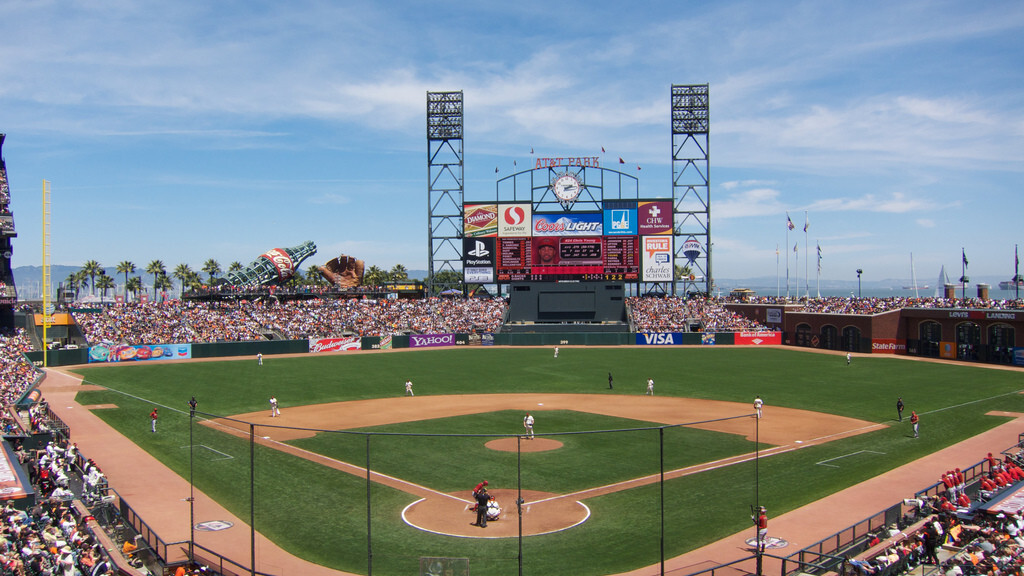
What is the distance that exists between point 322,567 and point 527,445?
12.7m

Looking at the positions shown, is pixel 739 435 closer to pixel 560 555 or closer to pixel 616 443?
pixel 616 443

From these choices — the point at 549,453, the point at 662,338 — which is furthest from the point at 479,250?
the point at 549,453

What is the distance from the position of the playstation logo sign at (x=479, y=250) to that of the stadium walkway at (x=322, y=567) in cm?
5272

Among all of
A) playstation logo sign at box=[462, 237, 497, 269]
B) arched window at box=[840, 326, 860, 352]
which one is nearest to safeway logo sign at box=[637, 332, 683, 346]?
arched window at box=[840, 326, 860, 352]

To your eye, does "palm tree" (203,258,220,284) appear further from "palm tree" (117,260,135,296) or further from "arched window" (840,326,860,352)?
"arched window" (840,326,860,352)

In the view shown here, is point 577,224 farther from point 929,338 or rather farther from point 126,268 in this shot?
point 126,268

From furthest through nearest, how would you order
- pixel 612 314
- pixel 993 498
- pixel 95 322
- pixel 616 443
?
1. pixel 612 314
2. pixel 95 322
3. pixel 616 443
4. pixel 993 498

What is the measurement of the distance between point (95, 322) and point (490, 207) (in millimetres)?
42545

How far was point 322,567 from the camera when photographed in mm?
16406

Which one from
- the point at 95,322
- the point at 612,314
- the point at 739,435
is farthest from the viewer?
the point at 612,314

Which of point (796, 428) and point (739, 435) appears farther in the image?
point (796, 428)

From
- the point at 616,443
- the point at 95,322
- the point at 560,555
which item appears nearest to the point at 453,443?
the point at 616,443

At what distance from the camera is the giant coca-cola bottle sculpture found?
3524 inches

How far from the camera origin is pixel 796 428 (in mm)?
31984
